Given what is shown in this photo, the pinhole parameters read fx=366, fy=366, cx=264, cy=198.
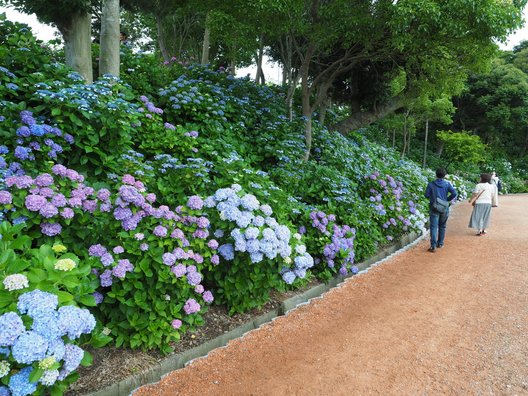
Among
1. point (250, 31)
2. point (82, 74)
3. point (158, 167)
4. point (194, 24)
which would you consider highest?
point (194, 24)

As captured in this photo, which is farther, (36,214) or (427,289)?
(427,289)

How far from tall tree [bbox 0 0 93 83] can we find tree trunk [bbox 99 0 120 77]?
188 mm

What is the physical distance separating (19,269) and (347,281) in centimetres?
353

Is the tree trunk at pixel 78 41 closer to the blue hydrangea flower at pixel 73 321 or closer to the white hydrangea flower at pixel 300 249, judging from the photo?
the white hydrangea flower at pixel 300 249

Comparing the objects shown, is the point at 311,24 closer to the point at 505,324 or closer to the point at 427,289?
the point at 427,289

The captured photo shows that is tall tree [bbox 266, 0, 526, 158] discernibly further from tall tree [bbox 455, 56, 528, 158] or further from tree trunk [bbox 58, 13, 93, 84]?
tall tree [bbox 455, 56, 528, 158]

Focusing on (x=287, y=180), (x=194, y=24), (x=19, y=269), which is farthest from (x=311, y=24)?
(x=194, y=24)

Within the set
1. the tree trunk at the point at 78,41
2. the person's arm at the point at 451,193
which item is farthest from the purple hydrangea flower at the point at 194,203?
the person's arm at the point at 451,193

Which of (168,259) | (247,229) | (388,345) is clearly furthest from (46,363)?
(388,345)

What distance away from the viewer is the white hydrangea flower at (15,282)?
5.29 ft

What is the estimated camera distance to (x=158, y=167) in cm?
363

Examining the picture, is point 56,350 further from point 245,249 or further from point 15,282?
point 245,249

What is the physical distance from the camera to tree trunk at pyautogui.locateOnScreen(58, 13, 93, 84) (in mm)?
4684

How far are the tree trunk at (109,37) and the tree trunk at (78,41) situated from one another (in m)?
0.19
